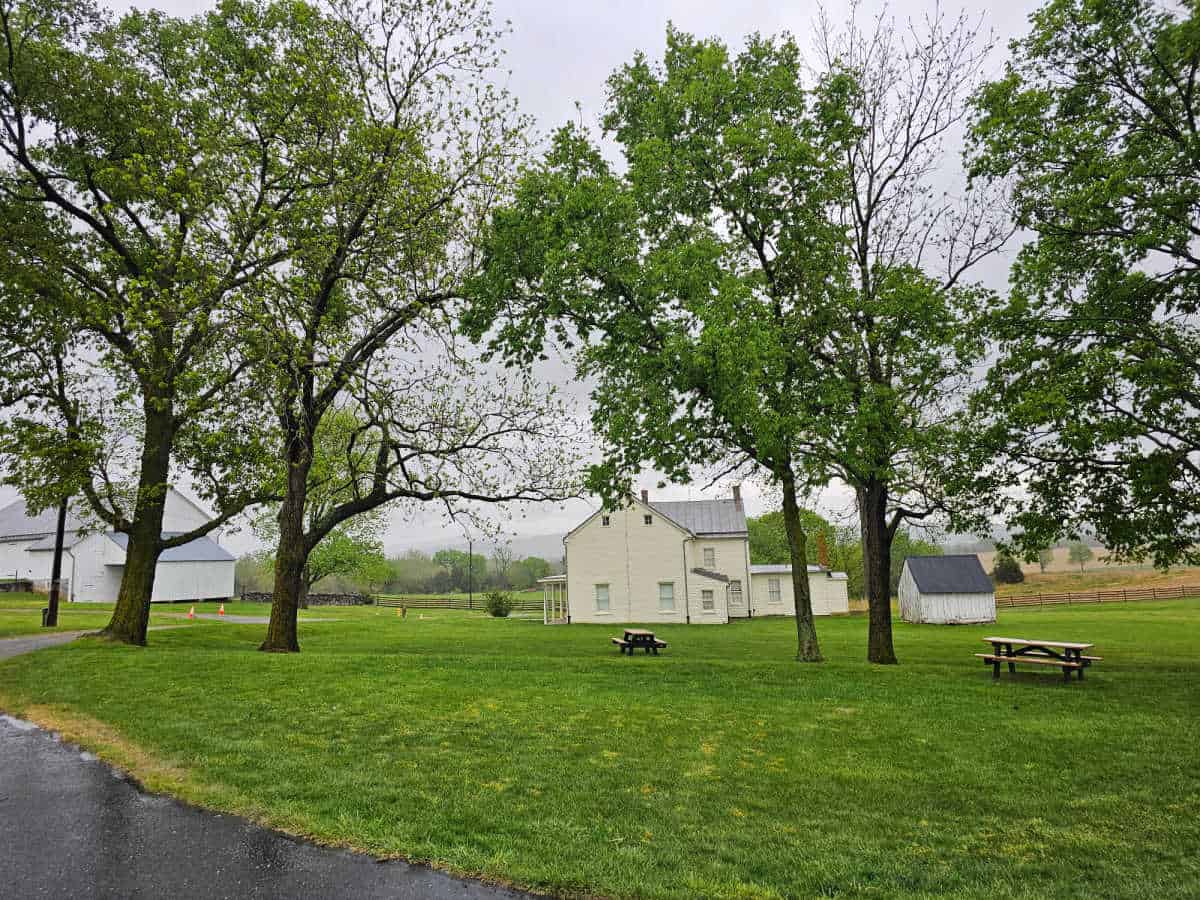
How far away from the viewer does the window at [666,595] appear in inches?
1692

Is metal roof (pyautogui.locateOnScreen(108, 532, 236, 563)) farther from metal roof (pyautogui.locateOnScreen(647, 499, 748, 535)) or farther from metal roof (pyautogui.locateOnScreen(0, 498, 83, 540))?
metal roof (pyautogui.locateOnScreen(647, 499, 748, 535))

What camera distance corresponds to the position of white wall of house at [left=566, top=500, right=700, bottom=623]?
42938 mm

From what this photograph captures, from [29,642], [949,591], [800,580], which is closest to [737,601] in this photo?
[949,591]

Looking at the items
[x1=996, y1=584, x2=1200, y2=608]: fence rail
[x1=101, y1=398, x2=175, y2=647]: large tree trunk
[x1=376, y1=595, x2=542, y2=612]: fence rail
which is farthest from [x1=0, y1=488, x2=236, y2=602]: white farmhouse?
[x1=996, y1=584, x2=1200, y2=608]: fence rail

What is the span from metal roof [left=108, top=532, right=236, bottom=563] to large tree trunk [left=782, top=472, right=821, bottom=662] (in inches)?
1855

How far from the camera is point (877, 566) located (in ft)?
65.7

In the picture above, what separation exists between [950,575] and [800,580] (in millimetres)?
29822

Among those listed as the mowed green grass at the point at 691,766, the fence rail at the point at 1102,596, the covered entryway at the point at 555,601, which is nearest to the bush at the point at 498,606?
the covered entryway at the point at 555,601

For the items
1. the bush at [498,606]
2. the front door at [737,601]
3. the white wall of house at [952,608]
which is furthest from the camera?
the bush at [498,606]

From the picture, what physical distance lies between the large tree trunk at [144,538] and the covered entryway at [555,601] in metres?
26.1

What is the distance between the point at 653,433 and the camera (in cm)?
1714

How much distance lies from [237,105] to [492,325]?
8288 millimetres

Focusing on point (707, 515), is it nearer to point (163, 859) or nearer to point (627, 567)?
point (627, 567)

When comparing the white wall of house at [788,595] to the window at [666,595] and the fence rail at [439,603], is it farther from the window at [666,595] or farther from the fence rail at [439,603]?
the fence rail at [439,603]
